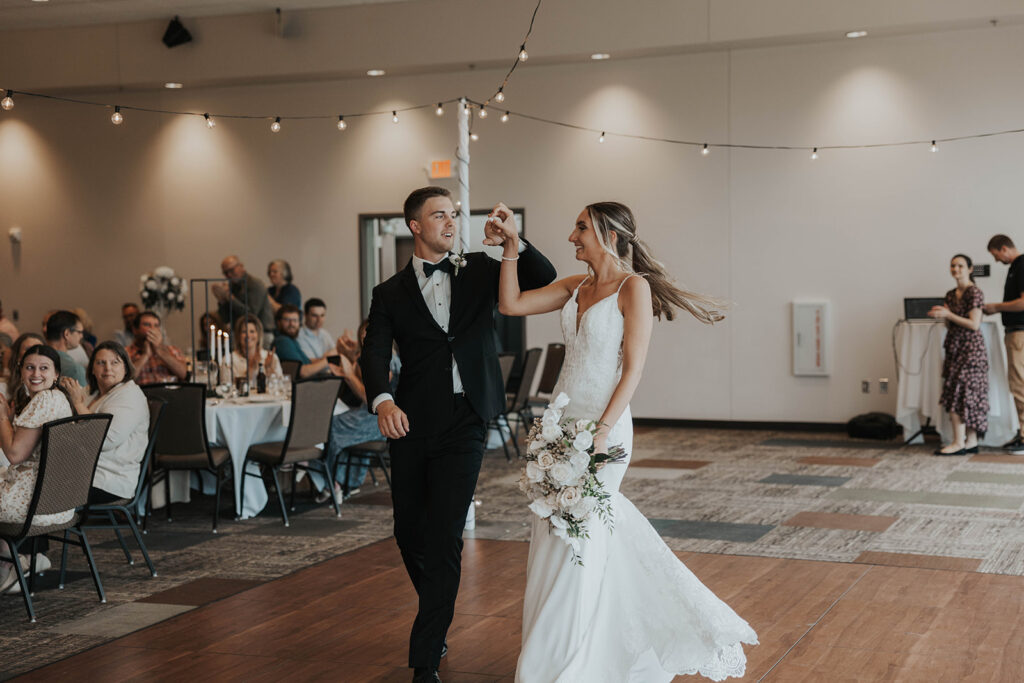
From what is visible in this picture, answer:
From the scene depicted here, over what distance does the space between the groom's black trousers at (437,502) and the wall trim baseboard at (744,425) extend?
8365 millimetres

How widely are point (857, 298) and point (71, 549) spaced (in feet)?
26.1

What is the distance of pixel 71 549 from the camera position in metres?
6.61

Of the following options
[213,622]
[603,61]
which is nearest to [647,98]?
[603,61]

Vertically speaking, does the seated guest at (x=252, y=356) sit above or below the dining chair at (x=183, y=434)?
above

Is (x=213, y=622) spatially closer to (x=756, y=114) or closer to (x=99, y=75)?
(x=756, y=114)

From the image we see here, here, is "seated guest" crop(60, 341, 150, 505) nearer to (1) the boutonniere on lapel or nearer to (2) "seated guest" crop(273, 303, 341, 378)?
(1) the boutonniere on lapel

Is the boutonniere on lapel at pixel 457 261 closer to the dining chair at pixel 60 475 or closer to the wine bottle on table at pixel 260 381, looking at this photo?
the dining chair at pixel 60 475

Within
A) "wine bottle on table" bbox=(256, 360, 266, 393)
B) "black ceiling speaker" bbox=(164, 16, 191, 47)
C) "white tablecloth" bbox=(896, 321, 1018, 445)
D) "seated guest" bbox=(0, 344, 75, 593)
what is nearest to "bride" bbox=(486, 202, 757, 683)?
"seated guest" bbox=(0, 344, 75, 593)

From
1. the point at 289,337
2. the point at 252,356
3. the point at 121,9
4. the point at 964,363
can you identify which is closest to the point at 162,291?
the point at 289,337

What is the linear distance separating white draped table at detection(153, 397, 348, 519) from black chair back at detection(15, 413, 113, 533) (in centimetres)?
203

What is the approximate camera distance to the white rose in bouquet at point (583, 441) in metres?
3.34

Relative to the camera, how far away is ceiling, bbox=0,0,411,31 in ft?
40.7

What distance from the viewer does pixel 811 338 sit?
11.6m

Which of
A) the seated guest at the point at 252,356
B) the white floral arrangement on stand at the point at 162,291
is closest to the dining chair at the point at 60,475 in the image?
the seated guest at the point at 252,356
